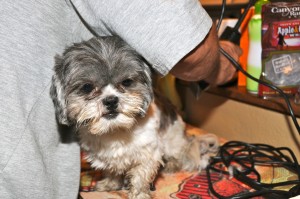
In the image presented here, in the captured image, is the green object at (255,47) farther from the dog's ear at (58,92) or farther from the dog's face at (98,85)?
the dog's ear at (58,92)

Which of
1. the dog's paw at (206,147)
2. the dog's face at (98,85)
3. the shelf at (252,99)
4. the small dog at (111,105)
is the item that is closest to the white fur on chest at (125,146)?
the small dog at (111,105)

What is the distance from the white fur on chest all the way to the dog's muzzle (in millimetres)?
120

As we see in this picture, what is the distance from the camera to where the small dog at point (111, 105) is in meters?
0.89

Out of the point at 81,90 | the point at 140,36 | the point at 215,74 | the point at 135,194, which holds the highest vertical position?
the point at 140,36

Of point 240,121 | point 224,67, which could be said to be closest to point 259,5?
point 224,67

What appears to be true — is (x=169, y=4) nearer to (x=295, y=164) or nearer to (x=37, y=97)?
(x=37, y=97)

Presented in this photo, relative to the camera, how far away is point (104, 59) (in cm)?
89

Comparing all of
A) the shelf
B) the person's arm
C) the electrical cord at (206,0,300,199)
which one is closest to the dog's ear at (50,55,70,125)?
the person's arm

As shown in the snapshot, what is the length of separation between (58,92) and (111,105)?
0.50 feet

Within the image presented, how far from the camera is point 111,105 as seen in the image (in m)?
0.88

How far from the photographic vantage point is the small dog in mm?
889

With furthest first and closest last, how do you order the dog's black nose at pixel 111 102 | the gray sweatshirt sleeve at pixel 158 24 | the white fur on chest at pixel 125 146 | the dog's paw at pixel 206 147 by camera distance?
the dog's paw at pixel 206 147 < the white fur on chest at pixel 125 146 < the dog's black nose at pixel 111 102 < the gray sweatshirt sleeve at pixel 158 24

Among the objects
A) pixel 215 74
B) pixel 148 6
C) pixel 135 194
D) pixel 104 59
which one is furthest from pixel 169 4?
pixel 135 194

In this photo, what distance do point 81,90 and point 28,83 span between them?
0.14 meters
